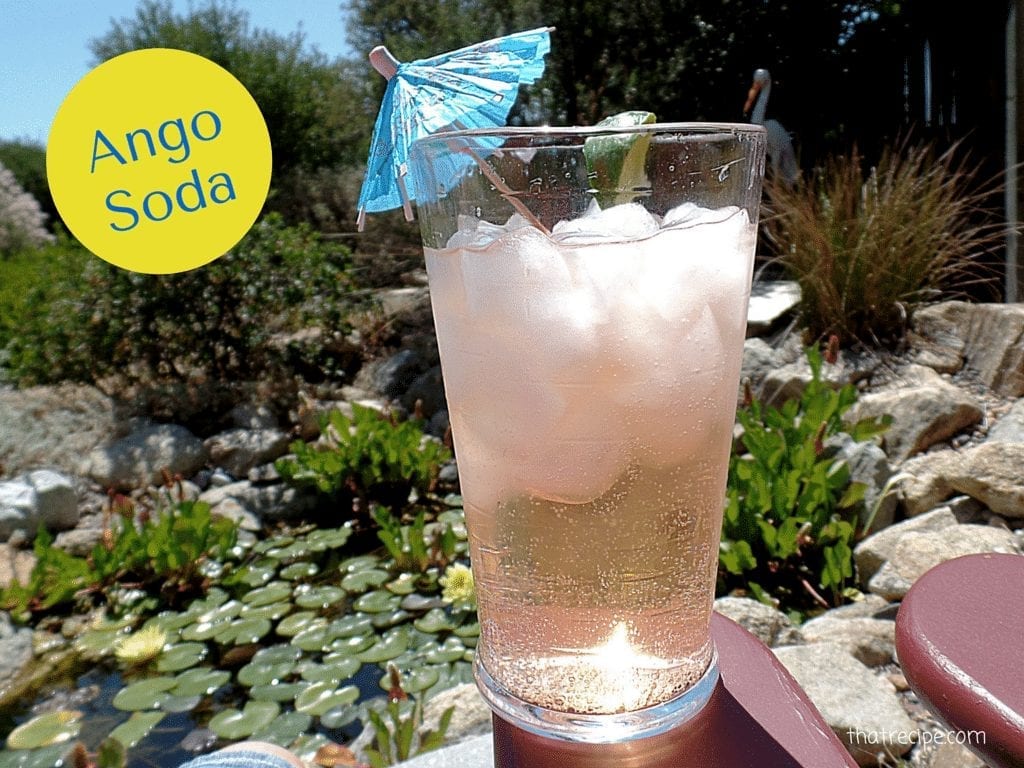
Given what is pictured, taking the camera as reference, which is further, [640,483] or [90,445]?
[90,445]

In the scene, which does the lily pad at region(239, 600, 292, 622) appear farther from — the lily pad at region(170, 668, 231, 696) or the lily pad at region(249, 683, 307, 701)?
the lily pad at region(249, 683, 307, 701)

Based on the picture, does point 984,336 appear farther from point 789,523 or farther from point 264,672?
point 264,672

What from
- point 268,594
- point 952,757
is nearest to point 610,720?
point 952,757

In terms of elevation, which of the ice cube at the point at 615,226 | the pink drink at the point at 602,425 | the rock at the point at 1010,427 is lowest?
the rock at the point at 1010,427

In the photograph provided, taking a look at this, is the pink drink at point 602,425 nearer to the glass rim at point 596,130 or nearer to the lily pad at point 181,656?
the glass rim at point 596,130

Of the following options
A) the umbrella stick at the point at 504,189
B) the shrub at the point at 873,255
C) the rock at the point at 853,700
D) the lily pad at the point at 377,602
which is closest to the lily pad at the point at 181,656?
the lily pad at the point at 377,602

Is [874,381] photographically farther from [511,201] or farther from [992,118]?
[511,201]

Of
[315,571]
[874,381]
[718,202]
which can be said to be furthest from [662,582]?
[874,381]
